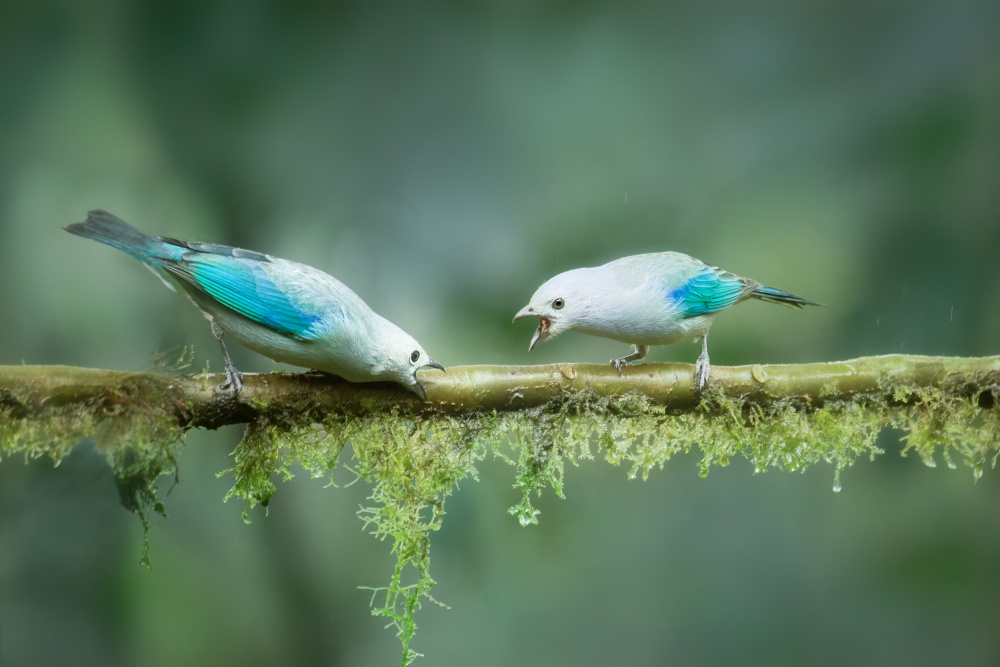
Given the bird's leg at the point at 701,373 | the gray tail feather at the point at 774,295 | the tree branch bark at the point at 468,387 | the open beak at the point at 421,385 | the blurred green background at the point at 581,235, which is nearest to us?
the tree branch bark at the point at 468,387

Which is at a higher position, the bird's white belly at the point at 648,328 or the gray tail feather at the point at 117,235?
the gray tail feather at the point at 117,235

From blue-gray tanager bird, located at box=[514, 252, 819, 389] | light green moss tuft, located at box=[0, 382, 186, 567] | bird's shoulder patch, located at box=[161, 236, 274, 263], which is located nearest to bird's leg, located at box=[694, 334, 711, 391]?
blue-gray tanager bird, located at box=[514, 252, 819, 389]

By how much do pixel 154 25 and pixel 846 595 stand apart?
3.42 m

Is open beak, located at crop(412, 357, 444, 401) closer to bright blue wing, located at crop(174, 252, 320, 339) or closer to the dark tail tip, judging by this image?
bright blue wing, located at crop(174, 252, 320, 339)

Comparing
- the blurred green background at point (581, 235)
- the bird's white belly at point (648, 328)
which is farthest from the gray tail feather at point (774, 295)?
the blurred green background at point (581, 235)

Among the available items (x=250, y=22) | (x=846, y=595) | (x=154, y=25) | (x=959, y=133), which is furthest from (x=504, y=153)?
(x=846, y=595)

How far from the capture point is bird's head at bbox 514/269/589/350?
5.78 feet

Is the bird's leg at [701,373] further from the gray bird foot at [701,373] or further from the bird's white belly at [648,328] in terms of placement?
the bird's white belly at [648,328]

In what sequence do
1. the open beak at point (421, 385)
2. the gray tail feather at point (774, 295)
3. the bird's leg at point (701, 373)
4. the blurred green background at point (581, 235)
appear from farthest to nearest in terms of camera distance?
the blurred green background at point (581, 235) → the gray tail feather at point (774, 295) → the bird's leg at point (701, 373) → the open beak at point (421, 385)

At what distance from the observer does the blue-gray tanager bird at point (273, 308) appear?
5.31ft

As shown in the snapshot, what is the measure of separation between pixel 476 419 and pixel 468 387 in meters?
0.11

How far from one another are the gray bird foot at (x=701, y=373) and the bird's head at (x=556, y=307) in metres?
0.37

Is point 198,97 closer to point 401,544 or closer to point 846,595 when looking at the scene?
point 401,544

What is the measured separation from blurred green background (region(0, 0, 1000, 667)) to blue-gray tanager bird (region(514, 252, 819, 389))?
617 mm
